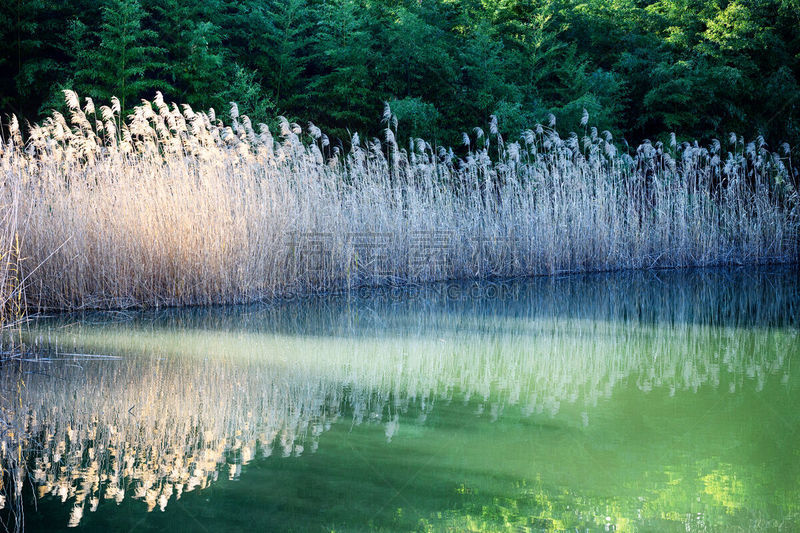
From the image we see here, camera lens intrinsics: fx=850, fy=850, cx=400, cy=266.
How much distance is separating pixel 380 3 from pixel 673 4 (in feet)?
21.3

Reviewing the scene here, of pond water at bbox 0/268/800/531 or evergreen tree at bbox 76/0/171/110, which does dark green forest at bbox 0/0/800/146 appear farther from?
pond water at bbox 0/268/800/531

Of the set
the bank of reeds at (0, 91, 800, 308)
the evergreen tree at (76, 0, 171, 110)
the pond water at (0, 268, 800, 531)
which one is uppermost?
the evergreen tree at (76, 0, 171, 110)

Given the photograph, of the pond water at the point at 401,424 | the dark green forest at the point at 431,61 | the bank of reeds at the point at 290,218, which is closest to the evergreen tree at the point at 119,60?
the dark green forest at the point at 431,61

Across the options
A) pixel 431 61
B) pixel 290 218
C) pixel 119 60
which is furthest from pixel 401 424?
pixel 431 61

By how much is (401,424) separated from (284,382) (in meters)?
0.96

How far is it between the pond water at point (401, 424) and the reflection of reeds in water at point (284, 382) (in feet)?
0.06

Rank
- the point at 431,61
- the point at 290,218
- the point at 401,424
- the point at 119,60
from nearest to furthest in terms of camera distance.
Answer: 1. the point at 401,424
2. the point at 290,218
3. the point at 119,60
4. the point at 431,61

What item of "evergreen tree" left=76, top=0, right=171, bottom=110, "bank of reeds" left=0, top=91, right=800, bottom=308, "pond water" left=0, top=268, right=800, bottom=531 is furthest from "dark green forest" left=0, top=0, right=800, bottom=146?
"pond water" left=0, top=268, right=800, bottom=531

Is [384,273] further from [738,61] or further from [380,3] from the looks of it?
[738,61]

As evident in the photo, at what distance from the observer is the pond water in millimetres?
2695

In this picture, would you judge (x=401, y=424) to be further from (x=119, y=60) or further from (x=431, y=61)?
(x=431, y=61)

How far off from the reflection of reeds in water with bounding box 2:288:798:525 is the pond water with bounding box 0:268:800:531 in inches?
0.7

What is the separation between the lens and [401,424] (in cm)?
372

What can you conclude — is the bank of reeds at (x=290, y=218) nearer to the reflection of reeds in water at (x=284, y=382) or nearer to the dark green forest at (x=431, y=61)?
the reflection of reeds in water at (x=284, y=382)
